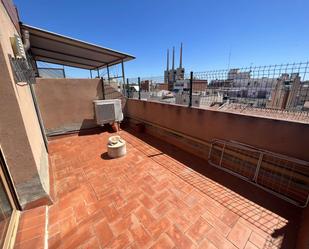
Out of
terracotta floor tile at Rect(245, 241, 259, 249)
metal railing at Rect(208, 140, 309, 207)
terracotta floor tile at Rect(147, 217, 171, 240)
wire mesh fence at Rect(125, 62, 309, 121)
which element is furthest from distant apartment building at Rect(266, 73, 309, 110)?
terracotta floor tile at Rect(147, 217, 171, 240)

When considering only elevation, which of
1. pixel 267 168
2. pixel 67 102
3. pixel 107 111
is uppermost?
pixel 67 102

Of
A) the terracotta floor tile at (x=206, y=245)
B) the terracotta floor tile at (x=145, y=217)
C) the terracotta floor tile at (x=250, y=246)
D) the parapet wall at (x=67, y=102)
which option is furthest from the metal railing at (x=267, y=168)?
the parapet wall at (x=67, y=102)

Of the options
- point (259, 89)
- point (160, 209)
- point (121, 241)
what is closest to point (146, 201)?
point (160, 209)

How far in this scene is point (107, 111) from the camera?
17.4 feet

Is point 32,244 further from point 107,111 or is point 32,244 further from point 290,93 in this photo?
point 290,93

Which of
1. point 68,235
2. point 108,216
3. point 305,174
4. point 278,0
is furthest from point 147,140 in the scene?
point 278,0

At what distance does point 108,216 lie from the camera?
5.93 ft

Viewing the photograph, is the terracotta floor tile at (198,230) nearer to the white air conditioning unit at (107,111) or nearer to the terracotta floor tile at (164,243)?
the terracotta floor tile at (164,243)

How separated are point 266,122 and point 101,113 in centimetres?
512

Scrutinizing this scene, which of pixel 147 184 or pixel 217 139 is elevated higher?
pixel 217 139

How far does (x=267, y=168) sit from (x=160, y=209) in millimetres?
2078

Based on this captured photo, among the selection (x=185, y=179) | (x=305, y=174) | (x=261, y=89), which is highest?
(x=261, y=89)

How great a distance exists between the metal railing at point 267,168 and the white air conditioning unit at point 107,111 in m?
4.07

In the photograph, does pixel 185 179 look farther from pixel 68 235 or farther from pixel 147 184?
pixel 68 235
